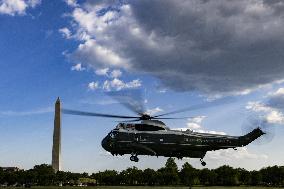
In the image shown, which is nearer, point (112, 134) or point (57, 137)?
point (112, 134)

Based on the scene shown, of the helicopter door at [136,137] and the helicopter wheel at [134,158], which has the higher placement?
the helicopter door at [136,137]

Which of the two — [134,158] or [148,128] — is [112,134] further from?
[148,128]

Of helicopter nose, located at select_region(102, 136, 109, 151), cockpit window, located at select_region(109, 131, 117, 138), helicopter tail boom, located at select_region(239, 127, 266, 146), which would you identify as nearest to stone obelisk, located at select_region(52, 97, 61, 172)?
helicopter nose, located at select_region(102, 136, 109, 151)

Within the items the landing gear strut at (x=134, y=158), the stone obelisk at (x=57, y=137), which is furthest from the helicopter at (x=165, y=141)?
the stone obelisk at (x=57, y=137)

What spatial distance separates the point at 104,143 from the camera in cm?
5456

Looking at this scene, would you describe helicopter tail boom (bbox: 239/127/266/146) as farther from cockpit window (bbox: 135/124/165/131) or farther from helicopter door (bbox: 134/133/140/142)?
helicopter door (bbox: 134/133/140/142)

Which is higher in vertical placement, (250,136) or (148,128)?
(148,128)

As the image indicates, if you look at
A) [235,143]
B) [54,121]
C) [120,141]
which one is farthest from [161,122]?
[54,121]

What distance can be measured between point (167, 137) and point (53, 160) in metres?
125

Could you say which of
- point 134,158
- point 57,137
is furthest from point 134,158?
point 57,137

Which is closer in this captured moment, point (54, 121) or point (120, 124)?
point (120, 124)

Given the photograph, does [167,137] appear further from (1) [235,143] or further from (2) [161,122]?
(1) [235,143]

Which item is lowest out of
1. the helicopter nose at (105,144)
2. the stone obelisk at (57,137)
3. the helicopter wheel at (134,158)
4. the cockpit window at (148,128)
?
the helicopter wheel at (134,158)

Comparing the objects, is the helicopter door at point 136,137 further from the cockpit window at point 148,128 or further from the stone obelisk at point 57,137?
the stone obelisk at point 57,137
